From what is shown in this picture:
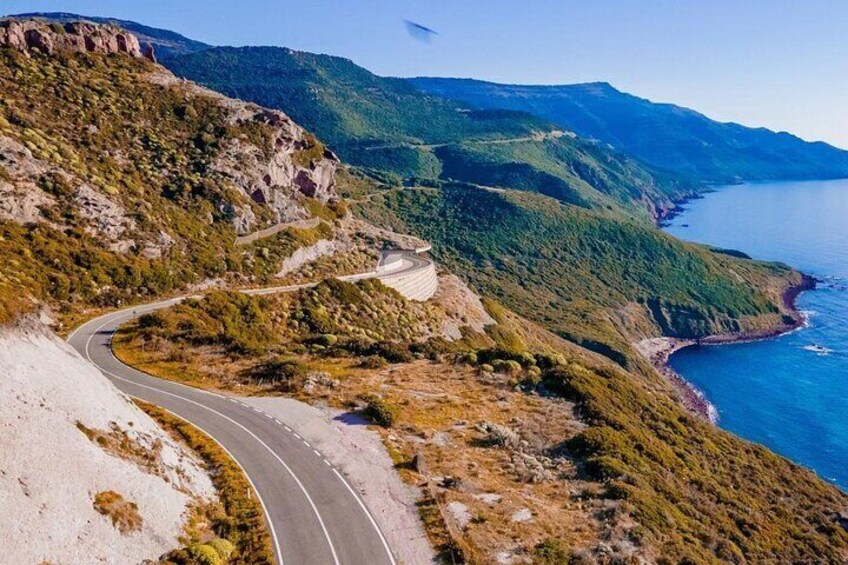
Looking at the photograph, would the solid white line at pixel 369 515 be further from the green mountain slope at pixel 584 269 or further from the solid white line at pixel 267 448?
the green mountain slope at pixel 584 269

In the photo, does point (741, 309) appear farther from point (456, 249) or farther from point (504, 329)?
point (504, 329)

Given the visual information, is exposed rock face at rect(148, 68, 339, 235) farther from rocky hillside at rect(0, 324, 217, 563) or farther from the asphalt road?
rocky hillside at rect(0, 324, 217, 563)

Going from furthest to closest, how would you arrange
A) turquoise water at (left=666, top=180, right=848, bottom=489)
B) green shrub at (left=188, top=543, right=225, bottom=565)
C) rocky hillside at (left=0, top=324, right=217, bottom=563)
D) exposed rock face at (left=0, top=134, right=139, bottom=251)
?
turquoise water at (left=666, top=180, right=848, bottom=489) < exposed rock face at (left=0, top=134, right=139, bottom=251) < green shrub at (left=188, top=543, right=225, bottom=565) < rocky hillside at (left=0, top=324, right=217, bottom=563)

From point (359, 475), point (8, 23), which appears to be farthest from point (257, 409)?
point (8, 23)

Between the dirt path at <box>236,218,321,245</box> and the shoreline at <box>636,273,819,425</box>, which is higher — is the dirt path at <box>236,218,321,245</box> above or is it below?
above

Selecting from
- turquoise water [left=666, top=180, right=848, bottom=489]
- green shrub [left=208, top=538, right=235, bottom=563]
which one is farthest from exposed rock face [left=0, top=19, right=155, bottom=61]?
turquoise water [left=666, top=180, right=848, bottom=489]

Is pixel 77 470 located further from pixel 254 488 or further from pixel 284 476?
pixel 284 476
